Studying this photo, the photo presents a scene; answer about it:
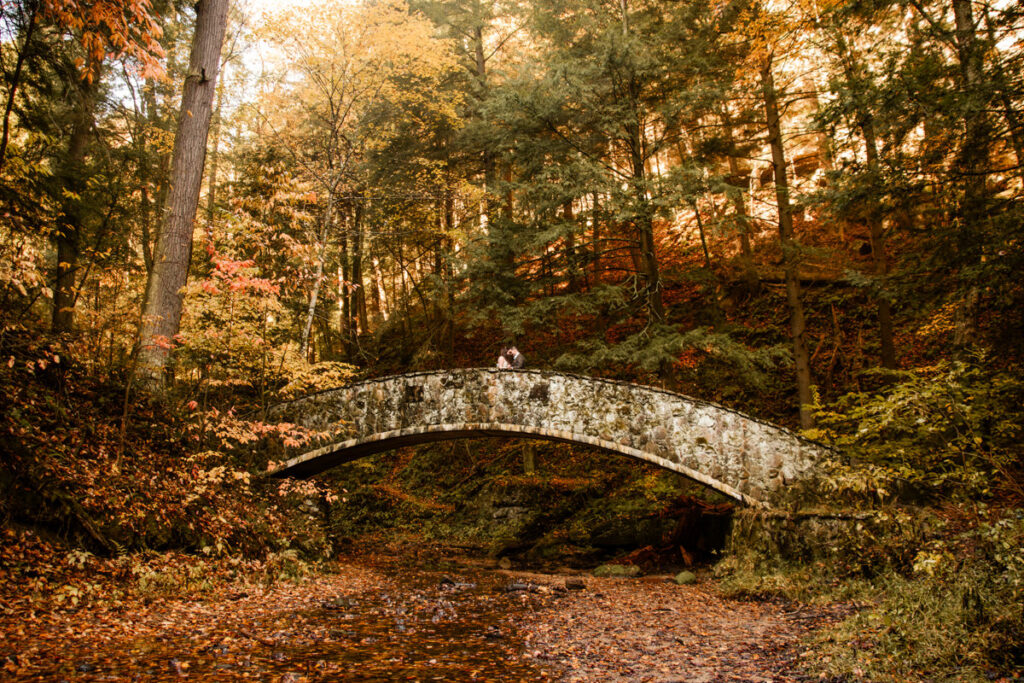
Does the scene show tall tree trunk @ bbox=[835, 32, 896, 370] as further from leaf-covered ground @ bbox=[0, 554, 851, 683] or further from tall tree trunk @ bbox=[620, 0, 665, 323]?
leaf-covered ground @ bbox=[0, 554, 851, 683]

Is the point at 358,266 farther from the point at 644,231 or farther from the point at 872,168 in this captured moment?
the point at 872,168

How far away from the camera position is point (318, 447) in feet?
34.3

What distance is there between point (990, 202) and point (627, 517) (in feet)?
28.3

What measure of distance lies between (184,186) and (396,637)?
765 cm

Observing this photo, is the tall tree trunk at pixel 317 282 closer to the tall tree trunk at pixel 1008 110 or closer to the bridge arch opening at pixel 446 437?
the bridge arch opening at pixel 446 437

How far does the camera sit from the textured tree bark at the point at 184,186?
336 inches

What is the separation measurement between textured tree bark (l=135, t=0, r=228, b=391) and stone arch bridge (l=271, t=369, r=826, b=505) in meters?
2.63

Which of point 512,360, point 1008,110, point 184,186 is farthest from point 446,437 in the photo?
point 1008,110

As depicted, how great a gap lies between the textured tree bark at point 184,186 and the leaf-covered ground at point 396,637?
4383mm

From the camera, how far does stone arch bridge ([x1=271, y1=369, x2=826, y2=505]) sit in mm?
9086

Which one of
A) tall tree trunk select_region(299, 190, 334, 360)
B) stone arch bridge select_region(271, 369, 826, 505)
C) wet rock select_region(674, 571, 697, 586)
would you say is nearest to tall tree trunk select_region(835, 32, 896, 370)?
stone arch bridge select_region(271, 369, 826, 505)

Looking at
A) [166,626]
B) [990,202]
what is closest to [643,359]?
[990,202]

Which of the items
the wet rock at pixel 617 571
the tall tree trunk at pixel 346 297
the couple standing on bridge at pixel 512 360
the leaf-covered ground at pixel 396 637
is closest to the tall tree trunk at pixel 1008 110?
the leaf-covered ground at pixel 396 637

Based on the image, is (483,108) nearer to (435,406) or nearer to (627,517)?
(435,406)
